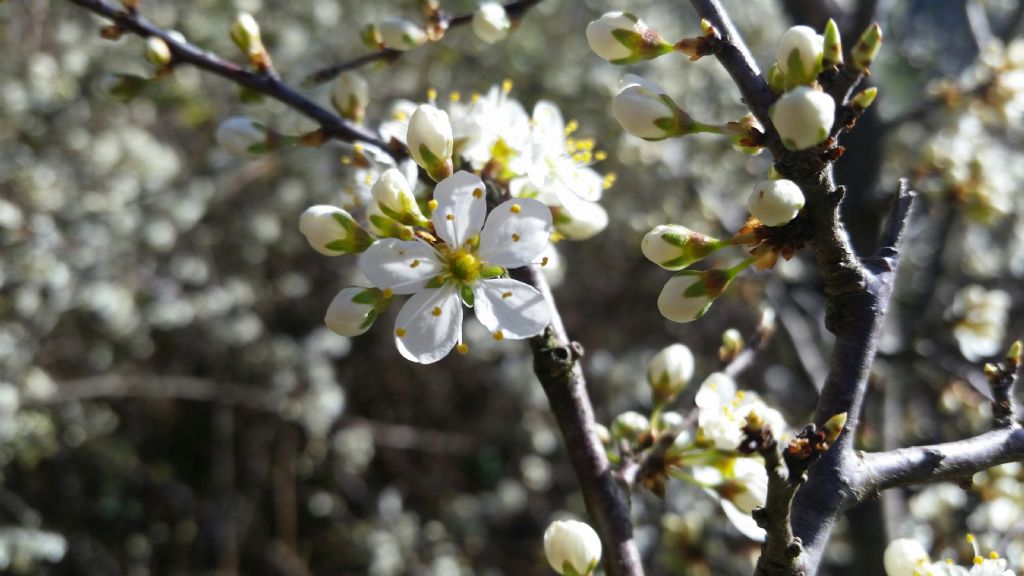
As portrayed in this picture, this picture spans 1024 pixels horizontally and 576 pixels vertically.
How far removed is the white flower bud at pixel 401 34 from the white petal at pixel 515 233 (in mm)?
504

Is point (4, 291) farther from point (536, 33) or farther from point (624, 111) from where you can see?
point (624, 111)

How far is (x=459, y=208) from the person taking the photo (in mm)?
1042

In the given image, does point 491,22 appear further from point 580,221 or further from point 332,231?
point 332,231

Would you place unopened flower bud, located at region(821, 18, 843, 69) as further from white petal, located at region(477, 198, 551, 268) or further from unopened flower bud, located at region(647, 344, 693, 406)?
unopened flower bud, located at region(647, 344, 693, 406)

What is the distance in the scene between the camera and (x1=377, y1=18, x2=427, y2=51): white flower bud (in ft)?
4.60

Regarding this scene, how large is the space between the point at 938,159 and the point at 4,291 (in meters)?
3.69

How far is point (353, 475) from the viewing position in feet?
14.5

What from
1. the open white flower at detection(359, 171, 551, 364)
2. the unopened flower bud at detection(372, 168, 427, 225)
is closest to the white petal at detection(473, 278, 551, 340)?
the open white flower at detection(359, 171, 551, 364)

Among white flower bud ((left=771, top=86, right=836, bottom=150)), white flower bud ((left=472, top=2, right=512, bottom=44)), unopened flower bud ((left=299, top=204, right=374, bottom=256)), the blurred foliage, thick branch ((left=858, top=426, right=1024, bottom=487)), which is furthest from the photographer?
the blurred foliage

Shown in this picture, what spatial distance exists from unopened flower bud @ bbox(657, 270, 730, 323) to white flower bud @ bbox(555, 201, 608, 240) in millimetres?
244

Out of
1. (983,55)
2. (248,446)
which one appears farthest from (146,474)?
(983,55)

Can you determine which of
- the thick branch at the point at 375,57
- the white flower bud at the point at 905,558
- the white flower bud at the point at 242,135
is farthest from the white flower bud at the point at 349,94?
the white flower bud at the point at 905,558

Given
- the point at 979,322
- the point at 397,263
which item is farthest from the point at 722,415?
the point at 979,322

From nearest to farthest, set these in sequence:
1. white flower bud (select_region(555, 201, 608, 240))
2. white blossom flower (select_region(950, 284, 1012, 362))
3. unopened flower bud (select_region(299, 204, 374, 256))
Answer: unopened flower bud (select_region(299, 204, 374, 256)) → white flower bud (select_region(555, 201, 608, 240)) → white blossom flower (select_region(950, 284, 1012, 362))
